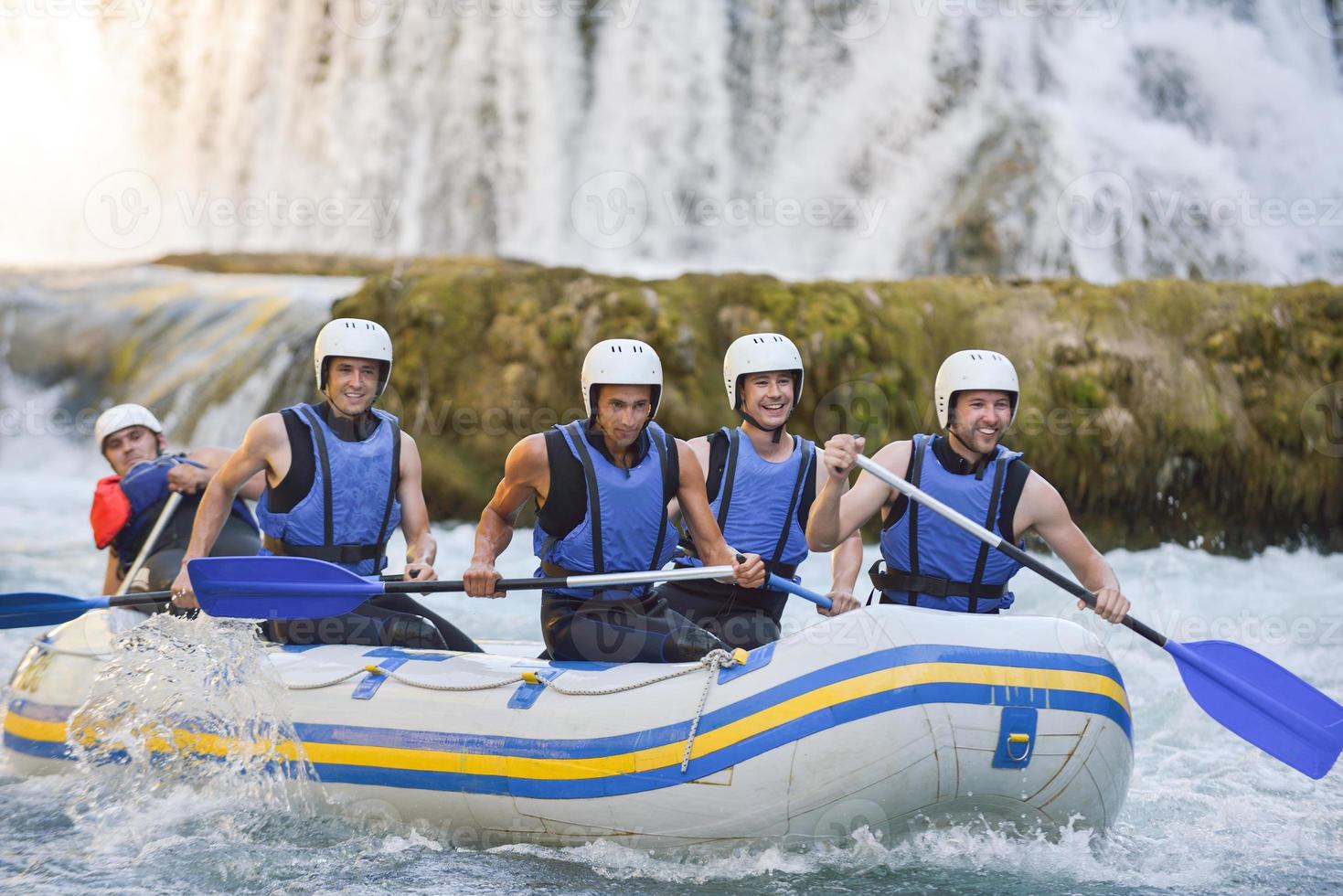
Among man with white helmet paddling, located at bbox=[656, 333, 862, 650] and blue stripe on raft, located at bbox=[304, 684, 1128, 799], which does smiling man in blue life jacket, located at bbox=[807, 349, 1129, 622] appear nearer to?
man with white helmet paddling, located at bbox=[656, 333, 862, 650]

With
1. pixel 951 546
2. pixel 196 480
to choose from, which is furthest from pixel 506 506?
pixel 196 480

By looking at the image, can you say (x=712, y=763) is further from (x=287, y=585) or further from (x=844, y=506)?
(x=287, y=585)

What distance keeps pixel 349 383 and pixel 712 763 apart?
2112mm

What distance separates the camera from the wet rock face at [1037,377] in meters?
10.3

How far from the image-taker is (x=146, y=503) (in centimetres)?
619

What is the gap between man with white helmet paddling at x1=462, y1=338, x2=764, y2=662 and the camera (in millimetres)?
4816

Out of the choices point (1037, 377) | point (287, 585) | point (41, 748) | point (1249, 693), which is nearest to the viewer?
point (1249, 693)

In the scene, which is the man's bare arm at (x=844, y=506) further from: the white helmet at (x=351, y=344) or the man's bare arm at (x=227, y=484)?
the man's bare arm at (x=227, y=484)

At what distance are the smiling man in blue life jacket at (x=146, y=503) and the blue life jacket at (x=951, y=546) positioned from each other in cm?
286

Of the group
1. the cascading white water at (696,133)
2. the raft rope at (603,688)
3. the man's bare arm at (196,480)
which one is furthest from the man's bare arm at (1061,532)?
the cascading white water at (696,133)

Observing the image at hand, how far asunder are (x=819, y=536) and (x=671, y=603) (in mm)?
742

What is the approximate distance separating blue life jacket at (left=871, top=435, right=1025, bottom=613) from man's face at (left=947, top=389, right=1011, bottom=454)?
0.09 m

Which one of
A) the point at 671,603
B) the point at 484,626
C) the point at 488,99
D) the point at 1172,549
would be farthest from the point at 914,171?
the point at 671,603

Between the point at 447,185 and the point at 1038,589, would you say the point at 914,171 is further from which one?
the point at 1038,589
